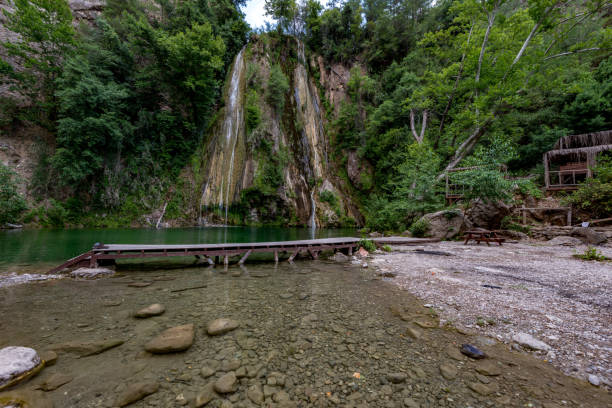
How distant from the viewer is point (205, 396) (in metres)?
1.95

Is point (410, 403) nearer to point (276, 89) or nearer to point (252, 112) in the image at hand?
point (252, 112)

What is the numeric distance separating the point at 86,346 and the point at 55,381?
2.21 ft

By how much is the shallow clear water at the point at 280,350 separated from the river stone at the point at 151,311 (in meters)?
0.13

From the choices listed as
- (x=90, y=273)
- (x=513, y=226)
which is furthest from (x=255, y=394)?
(x=513, y=226)

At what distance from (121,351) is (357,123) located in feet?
87.7

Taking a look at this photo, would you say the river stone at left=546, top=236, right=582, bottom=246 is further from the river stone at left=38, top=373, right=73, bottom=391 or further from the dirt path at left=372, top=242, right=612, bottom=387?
the river stone at left=38, top=373, right=73, bottom=391

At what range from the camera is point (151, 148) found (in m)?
20.8

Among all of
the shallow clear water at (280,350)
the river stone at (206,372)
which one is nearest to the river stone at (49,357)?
the shallow clear water at (280,350)

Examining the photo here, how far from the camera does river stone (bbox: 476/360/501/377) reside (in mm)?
2055

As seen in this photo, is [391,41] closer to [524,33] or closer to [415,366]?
[524,33]

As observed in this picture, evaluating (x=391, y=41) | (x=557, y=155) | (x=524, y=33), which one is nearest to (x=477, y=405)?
(x=524, y=33)

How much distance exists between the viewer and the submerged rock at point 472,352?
2.31 metres

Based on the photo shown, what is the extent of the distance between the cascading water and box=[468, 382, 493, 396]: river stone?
20.3 m

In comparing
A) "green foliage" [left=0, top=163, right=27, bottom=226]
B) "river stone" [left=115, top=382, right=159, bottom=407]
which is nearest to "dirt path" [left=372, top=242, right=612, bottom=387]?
"river stone" [left=115, top=382, right=159, bottom=407]
